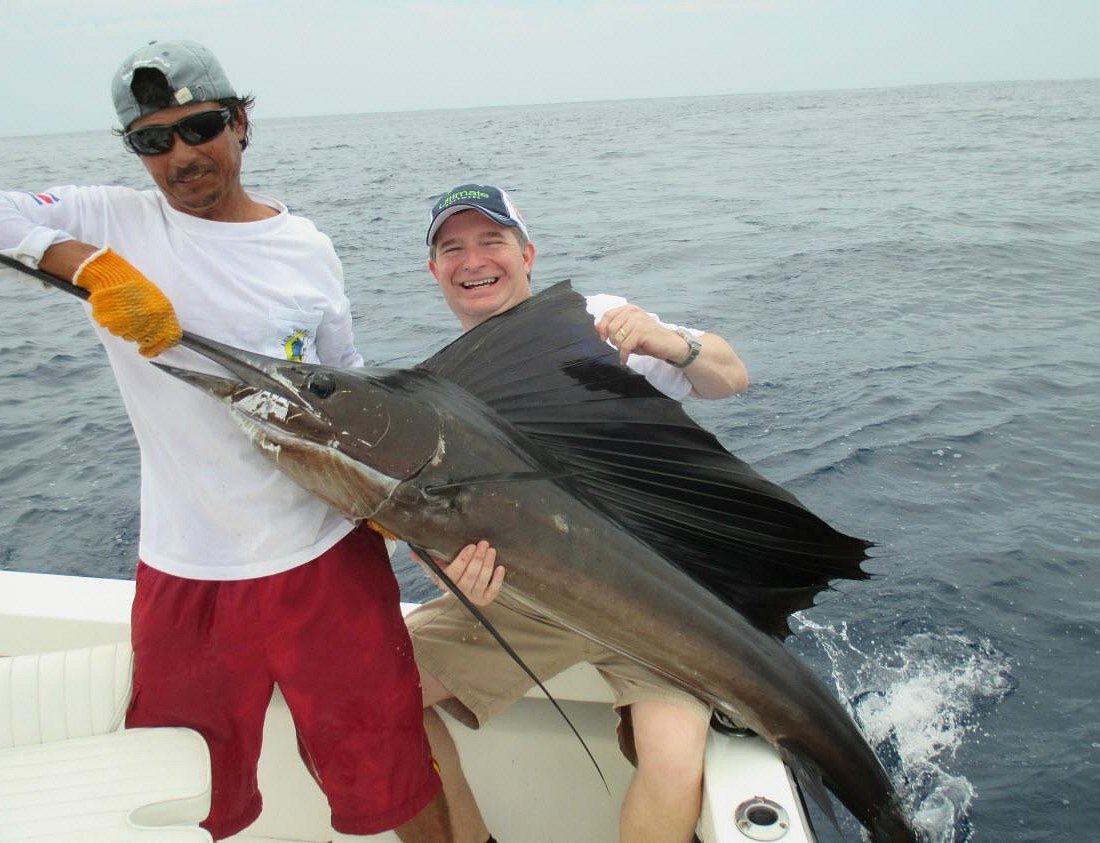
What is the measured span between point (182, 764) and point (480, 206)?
1397mm

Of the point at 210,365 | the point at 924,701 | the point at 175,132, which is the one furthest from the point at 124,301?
the point at 924,701

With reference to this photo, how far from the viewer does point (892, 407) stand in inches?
220

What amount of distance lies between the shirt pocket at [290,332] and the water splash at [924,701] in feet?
6.72

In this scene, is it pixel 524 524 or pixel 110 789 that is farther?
pixel 524 524

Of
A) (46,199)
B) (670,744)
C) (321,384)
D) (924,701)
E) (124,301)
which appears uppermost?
(46,199)

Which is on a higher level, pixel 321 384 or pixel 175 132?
pixel 175 132

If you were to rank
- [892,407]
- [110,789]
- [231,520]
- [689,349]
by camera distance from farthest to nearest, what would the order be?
[892,407] < [689,349] < [231,520] < [110,789]

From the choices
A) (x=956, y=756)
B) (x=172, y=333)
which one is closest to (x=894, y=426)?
(x=956, y=756)

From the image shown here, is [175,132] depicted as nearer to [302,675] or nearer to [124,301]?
[124,301]

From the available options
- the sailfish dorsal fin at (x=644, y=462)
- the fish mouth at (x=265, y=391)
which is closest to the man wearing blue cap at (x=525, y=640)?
the sailfish dorsal fin at (x=644, y=462)

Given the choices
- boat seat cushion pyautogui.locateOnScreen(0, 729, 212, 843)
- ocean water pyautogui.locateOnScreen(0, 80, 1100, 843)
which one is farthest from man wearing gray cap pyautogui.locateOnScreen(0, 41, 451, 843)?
ocean water pyautogui.locateOnScreen(0, 80, 1100, 843)

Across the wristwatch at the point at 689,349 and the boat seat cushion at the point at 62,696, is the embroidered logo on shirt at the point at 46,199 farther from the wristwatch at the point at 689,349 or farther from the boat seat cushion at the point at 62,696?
the wristwatch at the point at 689,349

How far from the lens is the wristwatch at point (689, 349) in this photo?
220 centimetres

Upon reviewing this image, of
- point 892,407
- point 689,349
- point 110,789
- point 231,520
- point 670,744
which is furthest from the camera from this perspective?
point 892,407
